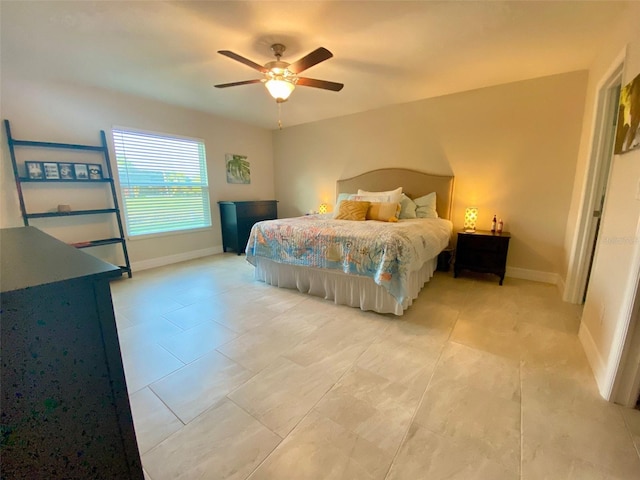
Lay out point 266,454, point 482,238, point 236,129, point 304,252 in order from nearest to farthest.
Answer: point 266,454 → point 304,252 → point 482,238 → point 236,129

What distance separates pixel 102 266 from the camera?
2.34 ft

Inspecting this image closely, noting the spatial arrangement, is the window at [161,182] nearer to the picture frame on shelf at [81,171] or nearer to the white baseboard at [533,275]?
the picture frame on shelf at [81,171]

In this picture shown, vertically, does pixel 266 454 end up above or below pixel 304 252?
below

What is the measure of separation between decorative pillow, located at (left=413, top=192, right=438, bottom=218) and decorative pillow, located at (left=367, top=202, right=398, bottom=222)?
0.46m

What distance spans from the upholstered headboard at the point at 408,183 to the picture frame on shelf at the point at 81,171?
3598 millimetres

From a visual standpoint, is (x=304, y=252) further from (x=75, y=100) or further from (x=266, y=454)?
(x=75, y=100)

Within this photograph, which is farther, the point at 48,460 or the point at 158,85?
the point at 158,85

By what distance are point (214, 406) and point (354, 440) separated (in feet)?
2.53

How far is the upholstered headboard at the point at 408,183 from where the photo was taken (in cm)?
376

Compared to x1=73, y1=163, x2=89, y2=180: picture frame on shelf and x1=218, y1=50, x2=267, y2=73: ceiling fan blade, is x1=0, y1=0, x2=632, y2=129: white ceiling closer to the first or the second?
x1=218, y1=50, x2=267, y2=73: ceiling fan blade

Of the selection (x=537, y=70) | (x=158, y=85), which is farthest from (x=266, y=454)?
(x=537, y=70)

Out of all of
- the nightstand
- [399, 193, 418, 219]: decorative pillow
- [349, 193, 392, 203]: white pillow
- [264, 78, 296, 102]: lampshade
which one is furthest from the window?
the nightstand

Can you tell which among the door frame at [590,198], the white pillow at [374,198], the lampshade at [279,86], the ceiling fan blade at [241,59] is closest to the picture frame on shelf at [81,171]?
the ceiling fan blade at [241,59]

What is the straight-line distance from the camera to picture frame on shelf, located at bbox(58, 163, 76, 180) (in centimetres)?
309
